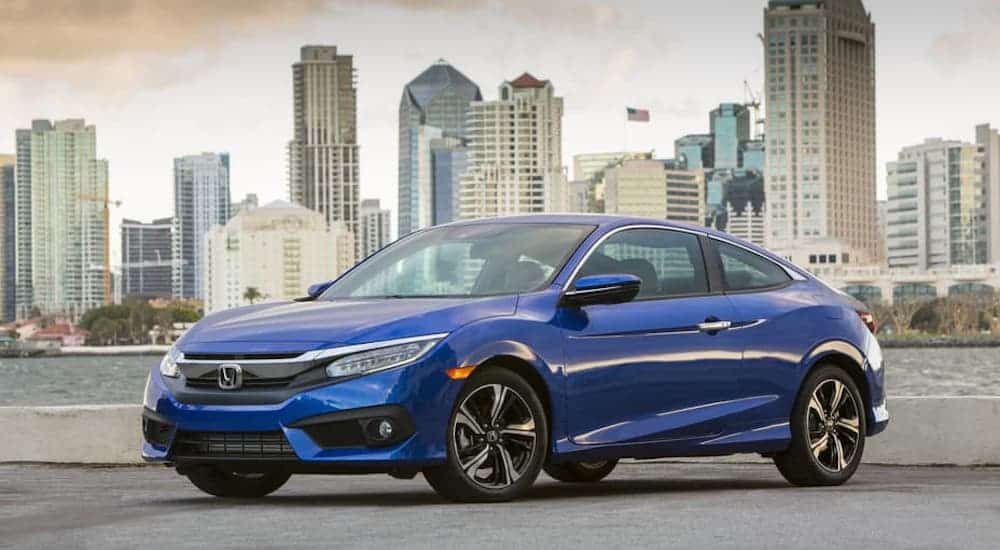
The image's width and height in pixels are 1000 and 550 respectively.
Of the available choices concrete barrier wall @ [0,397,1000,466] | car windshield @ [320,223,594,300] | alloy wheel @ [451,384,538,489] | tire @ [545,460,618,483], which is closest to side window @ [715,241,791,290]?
car windshield @ [320,223,594,300]

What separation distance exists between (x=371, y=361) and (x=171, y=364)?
1035mm

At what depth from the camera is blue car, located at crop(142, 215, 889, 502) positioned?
8.51 meters

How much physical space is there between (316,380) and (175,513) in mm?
850

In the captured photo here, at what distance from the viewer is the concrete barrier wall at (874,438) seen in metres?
12.9

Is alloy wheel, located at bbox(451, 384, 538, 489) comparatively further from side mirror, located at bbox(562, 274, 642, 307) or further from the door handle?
the door handle

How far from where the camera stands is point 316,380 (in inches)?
334

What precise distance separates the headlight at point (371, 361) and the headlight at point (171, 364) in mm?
820

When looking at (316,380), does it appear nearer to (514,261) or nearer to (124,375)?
(514,261)

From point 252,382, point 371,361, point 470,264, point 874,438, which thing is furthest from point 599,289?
point 874,438

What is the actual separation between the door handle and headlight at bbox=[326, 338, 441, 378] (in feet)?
6.36

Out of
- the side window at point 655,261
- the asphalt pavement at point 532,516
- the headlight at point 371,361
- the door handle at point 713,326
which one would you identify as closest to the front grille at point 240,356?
the headlight at point 371,361

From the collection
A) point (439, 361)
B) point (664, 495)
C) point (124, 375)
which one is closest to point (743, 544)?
point (439, 361)

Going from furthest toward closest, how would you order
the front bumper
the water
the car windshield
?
the water, the car windshield, the front bumper

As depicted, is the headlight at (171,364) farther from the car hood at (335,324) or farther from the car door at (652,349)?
the car door at (652,349)
